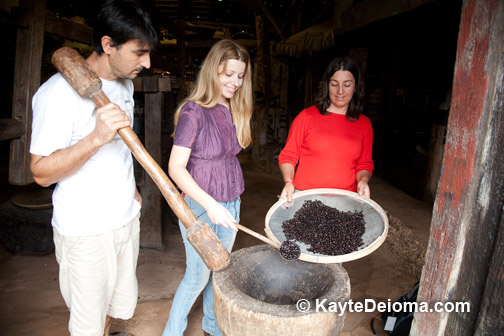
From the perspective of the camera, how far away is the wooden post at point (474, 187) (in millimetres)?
1409

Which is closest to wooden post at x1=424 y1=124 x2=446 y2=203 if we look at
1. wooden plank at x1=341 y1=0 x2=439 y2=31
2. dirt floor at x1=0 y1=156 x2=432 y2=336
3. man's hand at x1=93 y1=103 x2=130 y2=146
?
dirt floor at x1=0 y1=156 x2=432 y2=336

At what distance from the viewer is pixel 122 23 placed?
159 cm

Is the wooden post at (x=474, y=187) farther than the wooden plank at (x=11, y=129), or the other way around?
the wooden plank at (x=11, y=129)

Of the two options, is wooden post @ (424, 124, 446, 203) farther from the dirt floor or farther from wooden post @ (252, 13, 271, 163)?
wooden post @ (252, 13, 271, 163)

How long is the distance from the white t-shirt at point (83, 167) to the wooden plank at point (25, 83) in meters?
0.82

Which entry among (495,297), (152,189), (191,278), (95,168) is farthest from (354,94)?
(152,189)

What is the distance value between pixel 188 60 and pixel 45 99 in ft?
45.3

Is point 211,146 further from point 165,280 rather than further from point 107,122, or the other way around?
point 165,280

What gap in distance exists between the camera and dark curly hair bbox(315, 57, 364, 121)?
257 cm

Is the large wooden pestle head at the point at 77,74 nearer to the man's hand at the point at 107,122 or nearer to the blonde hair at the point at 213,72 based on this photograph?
the man's hand at the point at 107,122

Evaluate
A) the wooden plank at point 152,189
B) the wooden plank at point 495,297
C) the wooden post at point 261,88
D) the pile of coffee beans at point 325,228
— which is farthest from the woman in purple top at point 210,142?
the wooden post at point 261,88

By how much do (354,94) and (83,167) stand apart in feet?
6.32

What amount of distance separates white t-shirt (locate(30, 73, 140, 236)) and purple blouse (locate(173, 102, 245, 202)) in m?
0.35

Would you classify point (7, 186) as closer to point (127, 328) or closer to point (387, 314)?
point (127, 328)
